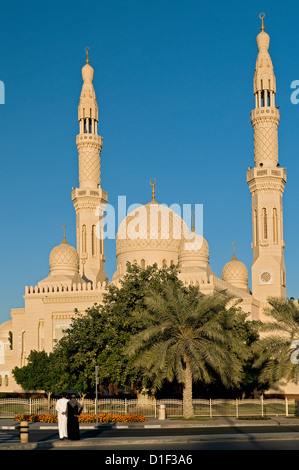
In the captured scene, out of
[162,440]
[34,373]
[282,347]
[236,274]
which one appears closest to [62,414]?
[162,440]

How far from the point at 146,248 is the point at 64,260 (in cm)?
567

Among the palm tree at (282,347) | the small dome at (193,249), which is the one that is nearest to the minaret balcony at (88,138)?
the small dome at (193,249)

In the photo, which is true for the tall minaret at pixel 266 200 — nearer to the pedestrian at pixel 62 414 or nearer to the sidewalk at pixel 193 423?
the sidewalk at pixel 193 423

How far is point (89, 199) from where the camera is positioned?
52.7 meters

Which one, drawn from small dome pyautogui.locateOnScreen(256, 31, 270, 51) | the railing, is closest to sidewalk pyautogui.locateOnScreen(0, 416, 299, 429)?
the railing

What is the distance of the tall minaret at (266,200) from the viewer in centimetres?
4878

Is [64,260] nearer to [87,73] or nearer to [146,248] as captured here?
[146,248]

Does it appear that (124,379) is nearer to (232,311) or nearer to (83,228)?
(232,311)

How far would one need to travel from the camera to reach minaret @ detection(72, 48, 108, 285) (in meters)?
52.7

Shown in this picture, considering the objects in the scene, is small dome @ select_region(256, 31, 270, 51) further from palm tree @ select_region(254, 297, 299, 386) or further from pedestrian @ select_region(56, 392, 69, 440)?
pedestrian @ select_region(56, 392, 69, 440)

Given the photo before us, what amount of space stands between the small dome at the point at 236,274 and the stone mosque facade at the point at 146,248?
7cm

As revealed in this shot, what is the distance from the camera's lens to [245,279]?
177ft

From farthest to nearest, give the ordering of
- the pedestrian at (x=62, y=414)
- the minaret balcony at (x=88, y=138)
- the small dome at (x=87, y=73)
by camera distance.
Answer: the small dome at (x=87, y=73) → the minaret balcony at (x=88, y=138) → the pedestrian at (x=62, y=414)

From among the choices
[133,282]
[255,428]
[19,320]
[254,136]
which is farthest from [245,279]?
[255,428]
